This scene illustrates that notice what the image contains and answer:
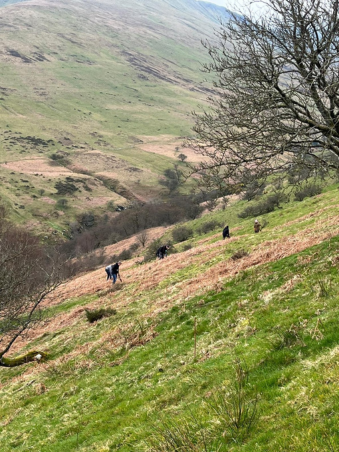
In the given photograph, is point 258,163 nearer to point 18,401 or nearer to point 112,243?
point 18,401

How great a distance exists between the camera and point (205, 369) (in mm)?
9859

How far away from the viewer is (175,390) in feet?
31.6

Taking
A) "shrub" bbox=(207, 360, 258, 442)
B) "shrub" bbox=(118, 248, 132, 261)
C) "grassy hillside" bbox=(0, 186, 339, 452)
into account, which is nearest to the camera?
"shrub" bbox=(207, 360, 258, 442)

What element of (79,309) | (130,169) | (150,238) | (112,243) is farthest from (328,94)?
(130,169)

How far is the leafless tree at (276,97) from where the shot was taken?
43.2 ft

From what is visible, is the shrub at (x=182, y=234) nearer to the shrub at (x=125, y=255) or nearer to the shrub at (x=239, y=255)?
the shrub at (x=125, y=255)

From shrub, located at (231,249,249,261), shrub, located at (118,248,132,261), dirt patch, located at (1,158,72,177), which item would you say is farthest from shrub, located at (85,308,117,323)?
dirt patch, located at (1,158,72,177)

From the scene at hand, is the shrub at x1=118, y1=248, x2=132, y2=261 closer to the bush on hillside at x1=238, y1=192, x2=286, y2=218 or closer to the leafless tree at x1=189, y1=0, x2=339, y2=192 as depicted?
the bush on hillside at x1=238, y1=192, x2=286, y2=218

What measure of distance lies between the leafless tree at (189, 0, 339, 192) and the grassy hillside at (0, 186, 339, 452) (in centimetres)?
496

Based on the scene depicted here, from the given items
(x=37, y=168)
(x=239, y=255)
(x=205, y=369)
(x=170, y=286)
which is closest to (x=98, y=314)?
(x=170, y=286)

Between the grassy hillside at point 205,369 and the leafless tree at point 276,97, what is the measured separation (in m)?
4.96

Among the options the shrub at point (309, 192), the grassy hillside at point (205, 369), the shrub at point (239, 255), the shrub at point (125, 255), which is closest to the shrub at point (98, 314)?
the grassy hillside at point (205, 369)

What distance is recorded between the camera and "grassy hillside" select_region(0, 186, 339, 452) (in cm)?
632

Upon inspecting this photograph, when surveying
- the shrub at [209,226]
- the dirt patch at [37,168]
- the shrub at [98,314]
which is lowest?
the dirt patch at [37,168]
